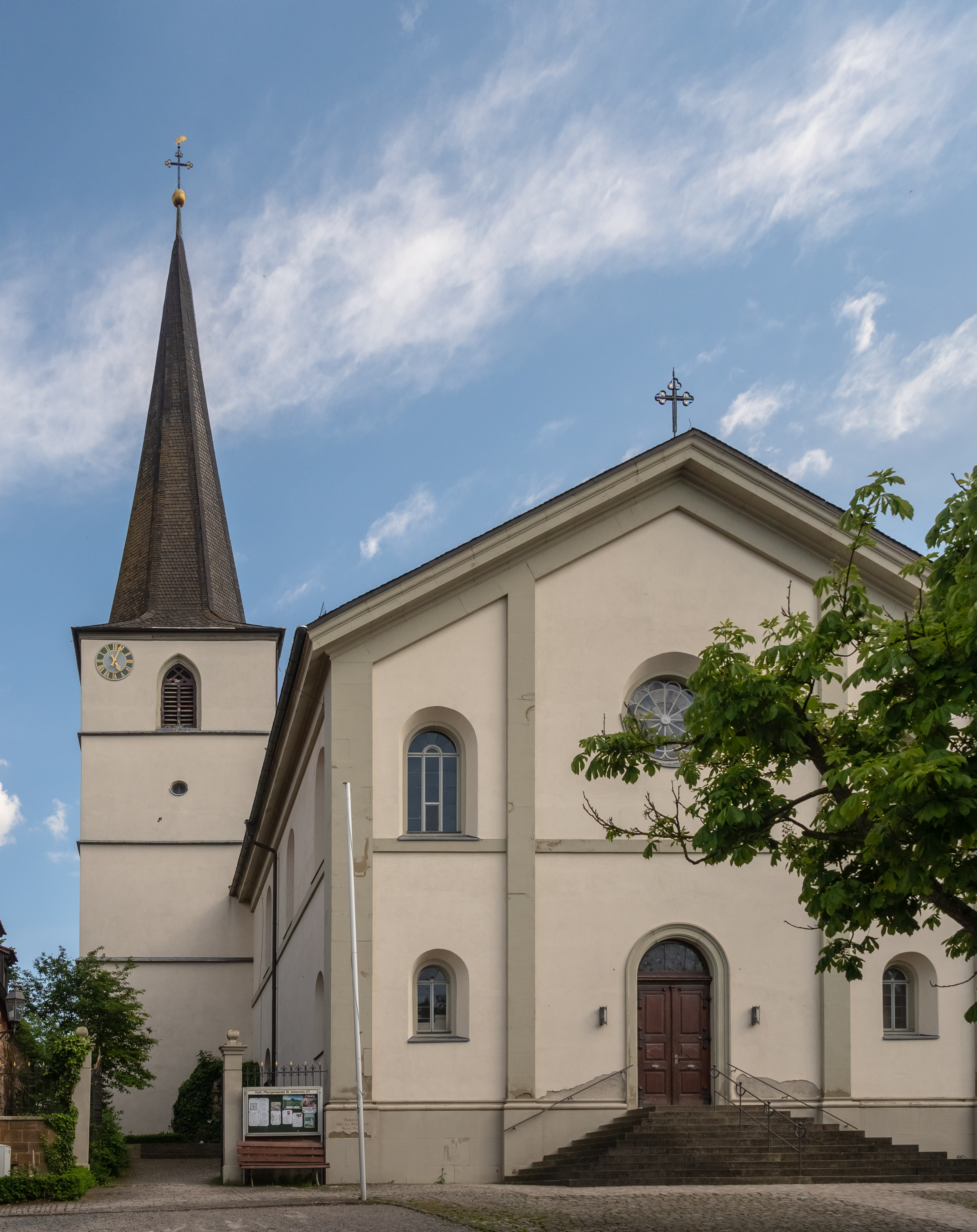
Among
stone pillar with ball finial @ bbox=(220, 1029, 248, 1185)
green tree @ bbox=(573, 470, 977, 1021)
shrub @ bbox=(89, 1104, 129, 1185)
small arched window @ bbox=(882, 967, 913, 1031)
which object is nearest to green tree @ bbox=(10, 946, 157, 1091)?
shrub @ bbox=(89, 1104, 129, 1185)

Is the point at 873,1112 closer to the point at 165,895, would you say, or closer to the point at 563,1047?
the point at 563,1047

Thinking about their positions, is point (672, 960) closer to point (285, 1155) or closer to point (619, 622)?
point (619, 622)

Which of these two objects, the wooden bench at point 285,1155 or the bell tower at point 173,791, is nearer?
the wooden bench at point 285,1155

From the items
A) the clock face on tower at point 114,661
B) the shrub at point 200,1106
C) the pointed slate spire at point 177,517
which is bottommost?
the shrub at point 200,1106

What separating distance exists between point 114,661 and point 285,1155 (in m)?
24.0

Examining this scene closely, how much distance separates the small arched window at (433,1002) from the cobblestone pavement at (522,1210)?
6.85ft

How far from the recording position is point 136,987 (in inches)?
1577

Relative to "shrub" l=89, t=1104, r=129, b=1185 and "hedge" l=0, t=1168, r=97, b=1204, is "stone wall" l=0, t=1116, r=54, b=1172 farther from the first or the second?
"shrub" l=89, t=1104, r=129, b=1185

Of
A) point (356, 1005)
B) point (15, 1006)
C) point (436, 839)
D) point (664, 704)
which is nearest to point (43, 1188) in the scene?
point (356, 1005)

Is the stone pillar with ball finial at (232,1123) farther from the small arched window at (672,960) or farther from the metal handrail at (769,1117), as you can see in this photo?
the metal handrail at (769,1117)

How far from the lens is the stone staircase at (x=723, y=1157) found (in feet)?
61.9

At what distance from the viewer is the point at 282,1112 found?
20.1 meters

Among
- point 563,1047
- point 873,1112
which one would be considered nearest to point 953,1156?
point 873,1112

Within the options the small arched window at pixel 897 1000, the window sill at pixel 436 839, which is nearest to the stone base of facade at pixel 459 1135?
the small arched window at pixel 897 1000
